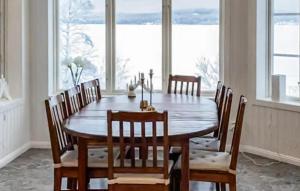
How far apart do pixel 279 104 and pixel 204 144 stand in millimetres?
1573

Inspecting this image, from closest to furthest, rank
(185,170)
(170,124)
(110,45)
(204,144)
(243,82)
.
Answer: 1. (185,170)
2. (170,124)
3. (204,144)
4. (243,82)
5. (110,45)

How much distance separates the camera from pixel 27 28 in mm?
5852

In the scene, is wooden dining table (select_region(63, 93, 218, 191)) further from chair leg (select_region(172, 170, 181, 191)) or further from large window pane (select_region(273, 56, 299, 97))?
large window pane (select_region(273, 56, 299, 97))

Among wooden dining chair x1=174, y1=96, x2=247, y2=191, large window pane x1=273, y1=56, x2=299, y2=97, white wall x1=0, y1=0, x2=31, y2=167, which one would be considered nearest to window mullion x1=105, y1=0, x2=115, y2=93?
white wall x1=0, y1=0, x2=31, y2=167

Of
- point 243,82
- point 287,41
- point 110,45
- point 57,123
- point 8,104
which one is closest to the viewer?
point 57,123

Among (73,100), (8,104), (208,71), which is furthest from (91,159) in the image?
(208,71)

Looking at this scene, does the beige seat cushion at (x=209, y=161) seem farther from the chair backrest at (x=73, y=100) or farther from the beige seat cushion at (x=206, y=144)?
the chair backrest at (x=73, y=100)

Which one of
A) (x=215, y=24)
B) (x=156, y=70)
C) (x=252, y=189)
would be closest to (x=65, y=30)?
(x=156, y=70)

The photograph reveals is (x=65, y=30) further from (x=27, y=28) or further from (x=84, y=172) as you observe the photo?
(x=84, y=172)

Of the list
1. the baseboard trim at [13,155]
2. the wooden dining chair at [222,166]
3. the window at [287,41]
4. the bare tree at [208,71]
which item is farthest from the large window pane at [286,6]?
the baseboard trim at [13,155]

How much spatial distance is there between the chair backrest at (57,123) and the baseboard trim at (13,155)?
1.54 m

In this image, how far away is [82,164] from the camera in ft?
10.8

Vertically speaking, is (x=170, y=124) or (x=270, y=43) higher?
(x=270, y=43)

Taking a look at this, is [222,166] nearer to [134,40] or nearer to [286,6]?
[286,6]
